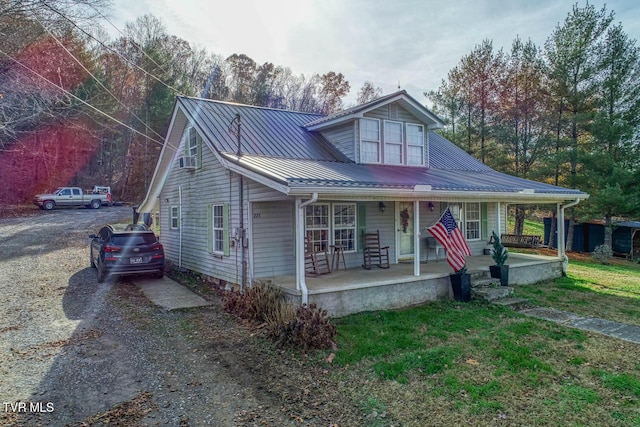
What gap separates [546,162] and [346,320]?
17409 mm

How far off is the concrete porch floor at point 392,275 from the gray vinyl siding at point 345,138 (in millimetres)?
3388

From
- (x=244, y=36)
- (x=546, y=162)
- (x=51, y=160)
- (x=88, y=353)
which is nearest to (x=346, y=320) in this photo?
(x=88, y=353)

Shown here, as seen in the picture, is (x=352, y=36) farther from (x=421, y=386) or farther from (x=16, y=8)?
(x=421, y=386)

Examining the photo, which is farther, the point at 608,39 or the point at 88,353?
the point at 608,39

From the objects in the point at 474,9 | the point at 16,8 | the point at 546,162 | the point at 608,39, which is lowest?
the point at 546,162

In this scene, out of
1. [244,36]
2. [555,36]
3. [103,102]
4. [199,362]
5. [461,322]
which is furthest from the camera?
[103,102]

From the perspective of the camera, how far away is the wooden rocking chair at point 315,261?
911cm

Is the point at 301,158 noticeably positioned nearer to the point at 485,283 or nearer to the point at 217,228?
the point at 217,228

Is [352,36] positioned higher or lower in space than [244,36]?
higher

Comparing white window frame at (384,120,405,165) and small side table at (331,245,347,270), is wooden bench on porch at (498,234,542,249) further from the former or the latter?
small side table at (331,245,347,270)

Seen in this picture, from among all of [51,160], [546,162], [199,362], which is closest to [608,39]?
[546,162]

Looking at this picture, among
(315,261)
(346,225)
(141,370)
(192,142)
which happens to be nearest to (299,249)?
(315,261)

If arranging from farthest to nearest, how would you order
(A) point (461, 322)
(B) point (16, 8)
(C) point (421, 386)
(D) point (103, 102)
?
(D) point (103, 102), (B) point (16, 8), (A) point (461, 322), (C) point (421, 386)

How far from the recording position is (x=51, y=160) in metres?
27.7
